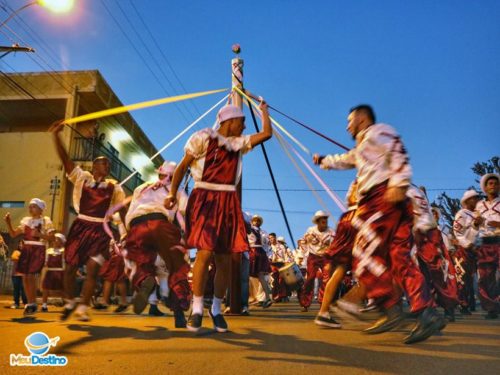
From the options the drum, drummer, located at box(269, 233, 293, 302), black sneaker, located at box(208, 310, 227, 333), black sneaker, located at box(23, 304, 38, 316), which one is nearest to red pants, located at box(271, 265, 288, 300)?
drummer, located at box(269, 233, 293, 302)

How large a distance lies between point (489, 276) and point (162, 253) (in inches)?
202

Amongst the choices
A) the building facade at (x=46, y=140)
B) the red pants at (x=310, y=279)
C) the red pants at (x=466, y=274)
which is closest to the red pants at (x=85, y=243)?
the red pants at (x=310, y=279)

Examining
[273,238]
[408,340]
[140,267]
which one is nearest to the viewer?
[408,340]

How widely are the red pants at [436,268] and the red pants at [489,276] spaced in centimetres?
145

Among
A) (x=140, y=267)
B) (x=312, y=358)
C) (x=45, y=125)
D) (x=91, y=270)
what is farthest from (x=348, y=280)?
(x=45, y=125)

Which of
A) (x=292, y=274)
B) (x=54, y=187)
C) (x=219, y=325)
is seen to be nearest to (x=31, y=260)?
(x=219, y=325)

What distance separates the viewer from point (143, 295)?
5.79 metres

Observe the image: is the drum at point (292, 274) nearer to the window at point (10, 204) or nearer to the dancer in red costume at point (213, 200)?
the dancer in red costume at point (213, 200)

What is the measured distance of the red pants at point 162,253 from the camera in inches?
206

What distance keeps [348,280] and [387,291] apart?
5875 mm

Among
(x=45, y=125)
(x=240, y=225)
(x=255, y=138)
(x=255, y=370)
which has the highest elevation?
(x=45, y=125)

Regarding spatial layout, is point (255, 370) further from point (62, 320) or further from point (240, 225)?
point (62, 320)

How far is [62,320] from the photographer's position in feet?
18.2

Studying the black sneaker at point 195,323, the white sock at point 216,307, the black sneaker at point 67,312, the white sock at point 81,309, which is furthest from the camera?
the black sneaker at point 67,312
